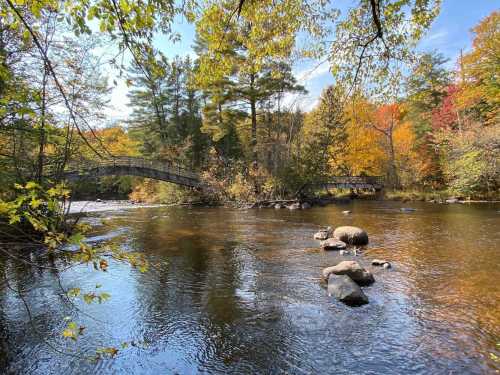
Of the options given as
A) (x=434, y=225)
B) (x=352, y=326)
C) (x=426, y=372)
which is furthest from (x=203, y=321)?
(x=434, y=225)

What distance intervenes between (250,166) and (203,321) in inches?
785

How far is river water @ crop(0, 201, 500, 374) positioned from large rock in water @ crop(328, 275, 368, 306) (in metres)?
0.17

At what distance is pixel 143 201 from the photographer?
31172 millimetres

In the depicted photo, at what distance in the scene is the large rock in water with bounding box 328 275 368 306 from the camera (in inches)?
222

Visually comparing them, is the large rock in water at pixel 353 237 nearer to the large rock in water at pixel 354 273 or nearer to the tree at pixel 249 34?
the large rock in water at pixel 354 273

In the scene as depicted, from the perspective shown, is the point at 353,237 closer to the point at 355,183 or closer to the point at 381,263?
the point at 381,263

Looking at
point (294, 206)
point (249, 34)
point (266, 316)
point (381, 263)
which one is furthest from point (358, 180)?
point (249, 34)

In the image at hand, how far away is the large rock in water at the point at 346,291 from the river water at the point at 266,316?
6.7 inches

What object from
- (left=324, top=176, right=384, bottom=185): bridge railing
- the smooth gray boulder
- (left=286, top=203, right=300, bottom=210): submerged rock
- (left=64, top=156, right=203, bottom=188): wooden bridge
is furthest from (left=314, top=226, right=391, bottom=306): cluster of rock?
(left=324, top=176, right=384, bottom=185): bridge railing

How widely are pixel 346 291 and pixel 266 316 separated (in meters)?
1.55

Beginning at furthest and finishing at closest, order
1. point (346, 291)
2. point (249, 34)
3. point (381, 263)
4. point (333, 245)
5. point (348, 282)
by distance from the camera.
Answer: point (333, 245), point (381, 263), point (348, 282), point (346, 291), point (249, 34)

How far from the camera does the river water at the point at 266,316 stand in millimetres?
4059

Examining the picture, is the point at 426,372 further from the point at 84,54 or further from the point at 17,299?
the point at 84,54

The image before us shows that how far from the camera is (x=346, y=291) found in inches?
227
